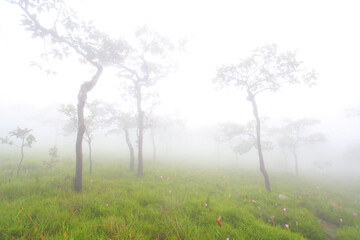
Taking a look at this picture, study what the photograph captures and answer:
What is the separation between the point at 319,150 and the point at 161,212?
88523 millimetres

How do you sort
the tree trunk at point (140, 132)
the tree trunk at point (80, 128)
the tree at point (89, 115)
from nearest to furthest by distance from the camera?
1. the tree trunk at point (80, 128)
2. the tree at point (89, 115)
3. the tree trunk at point (140, 132)

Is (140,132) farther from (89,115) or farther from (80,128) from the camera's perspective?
(80,128)

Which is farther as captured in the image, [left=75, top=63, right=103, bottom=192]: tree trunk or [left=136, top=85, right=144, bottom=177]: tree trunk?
[left=136, top=85, right=144, bottom=177]: tree trunk

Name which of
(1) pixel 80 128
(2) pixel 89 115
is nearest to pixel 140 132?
(2) pixel 89 115

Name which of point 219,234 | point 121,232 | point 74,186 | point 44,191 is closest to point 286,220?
point 219,234


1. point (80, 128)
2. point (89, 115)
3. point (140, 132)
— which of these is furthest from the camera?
point (140, 132)

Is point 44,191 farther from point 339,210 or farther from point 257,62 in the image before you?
point 257,62

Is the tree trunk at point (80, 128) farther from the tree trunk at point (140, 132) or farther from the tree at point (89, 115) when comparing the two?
the tree trunk at point (140, 132)

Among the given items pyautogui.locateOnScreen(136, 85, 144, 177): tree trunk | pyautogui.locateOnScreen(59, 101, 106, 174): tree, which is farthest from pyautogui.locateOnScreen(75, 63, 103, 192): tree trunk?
pyautogui.locateOnScreen(136, 85, 144, 177): tree trunk

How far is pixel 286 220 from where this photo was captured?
15.7ft

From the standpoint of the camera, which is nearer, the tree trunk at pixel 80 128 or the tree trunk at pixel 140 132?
the tree trunk at pixel 80 128

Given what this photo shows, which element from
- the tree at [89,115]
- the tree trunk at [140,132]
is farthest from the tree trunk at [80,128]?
the tree trunk at [140,132]

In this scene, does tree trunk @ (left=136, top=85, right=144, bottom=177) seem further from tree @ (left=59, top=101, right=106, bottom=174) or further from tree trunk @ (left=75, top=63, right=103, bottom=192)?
tree trunk @ (left=75, top=63, right=103, bottom=192)

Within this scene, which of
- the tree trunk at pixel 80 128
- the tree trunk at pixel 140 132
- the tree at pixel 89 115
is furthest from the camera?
the tree trunk at pixel 140 132
